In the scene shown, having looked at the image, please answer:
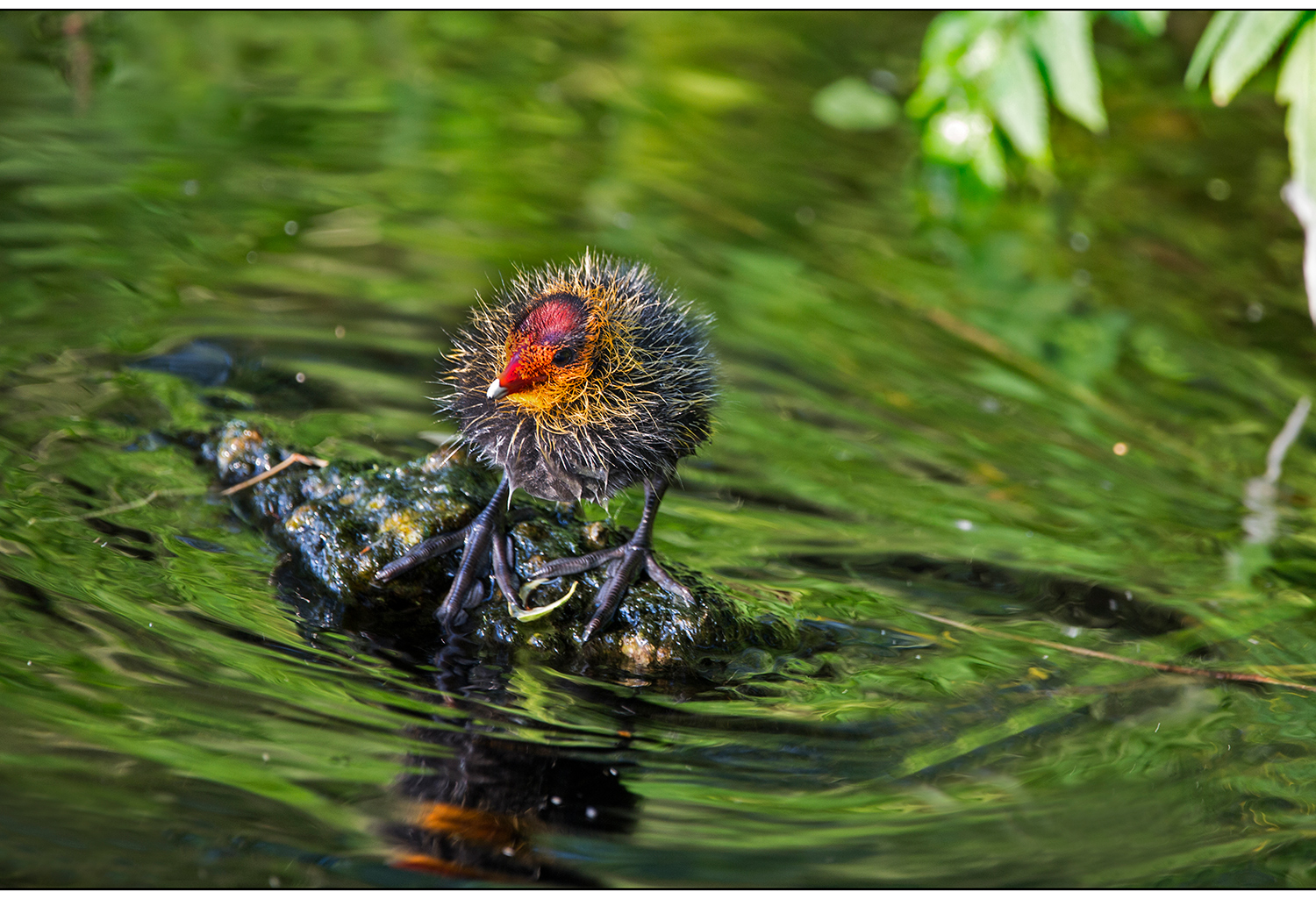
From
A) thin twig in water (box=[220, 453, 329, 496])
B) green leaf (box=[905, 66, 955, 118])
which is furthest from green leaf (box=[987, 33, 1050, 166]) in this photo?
thin twig in water (box=[220, 453, 329, 496])

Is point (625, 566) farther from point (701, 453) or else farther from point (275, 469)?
point (701, 453)

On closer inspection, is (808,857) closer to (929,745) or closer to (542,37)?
(929,745)

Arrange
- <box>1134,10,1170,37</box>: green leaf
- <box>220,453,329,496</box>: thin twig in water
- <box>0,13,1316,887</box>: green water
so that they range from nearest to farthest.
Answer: <box>0,13,1316,887</box>: green water → <box>220,453,329,496</box>: thin twig in water → <box>1134,10,1170,37</box>: green leaf

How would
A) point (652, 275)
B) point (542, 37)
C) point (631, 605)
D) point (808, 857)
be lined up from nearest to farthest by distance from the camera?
point (808, 857), point (631, 605), point (652, 275), point (542, 37)

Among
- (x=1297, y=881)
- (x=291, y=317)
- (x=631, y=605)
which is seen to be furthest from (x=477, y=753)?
(x=291, y=317)

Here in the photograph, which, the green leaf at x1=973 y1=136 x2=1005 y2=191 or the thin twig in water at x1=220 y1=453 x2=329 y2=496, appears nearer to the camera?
the thin twig in water at x1=220 y1=453 x2=329 y2=496

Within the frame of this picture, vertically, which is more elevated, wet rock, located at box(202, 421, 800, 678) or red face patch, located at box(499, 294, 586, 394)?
red face patch, located at box(499, 294, 586, 394)

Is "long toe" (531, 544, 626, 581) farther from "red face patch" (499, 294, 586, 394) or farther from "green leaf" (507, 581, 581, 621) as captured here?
"red face patch" (499, 294, 586, 394)
